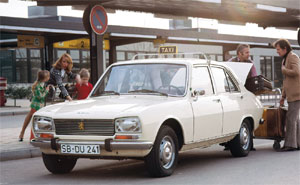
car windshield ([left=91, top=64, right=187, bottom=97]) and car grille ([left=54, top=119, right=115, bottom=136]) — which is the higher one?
Result: car windshield ([left=91, top=64, right=187, bottom=97])

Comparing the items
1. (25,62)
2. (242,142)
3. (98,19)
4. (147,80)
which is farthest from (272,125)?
(25,62)

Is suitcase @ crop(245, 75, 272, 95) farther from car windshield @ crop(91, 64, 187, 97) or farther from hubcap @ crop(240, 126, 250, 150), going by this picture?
car windshield @ crop(91, 64, 187, 97)

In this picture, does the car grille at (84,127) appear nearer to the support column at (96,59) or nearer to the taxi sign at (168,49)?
the support column at (96,59)

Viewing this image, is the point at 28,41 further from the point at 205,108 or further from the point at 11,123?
the point at 205,108

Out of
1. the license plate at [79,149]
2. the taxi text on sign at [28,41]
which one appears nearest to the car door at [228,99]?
the license plate at [79,149]

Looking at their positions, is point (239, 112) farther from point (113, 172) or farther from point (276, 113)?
point (113, 172)

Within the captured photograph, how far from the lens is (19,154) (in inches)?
386

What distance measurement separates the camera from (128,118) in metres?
6.71

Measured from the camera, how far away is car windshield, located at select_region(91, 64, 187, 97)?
784 centimetres

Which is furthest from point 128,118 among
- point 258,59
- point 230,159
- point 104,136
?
point 258,59

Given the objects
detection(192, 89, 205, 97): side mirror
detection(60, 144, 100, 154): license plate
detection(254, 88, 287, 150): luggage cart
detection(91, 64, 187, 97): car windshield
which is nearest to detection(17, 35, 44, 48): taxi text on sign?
detection(254, 88, 287, 150): luggage cart

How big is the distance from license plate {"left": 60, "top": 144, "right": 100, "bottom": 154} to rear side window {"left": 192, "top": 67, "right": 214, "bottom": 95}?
196 centimetres

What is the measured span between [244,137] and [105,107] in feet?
10.1

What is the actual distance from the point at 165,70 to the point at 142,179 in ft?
5.92
